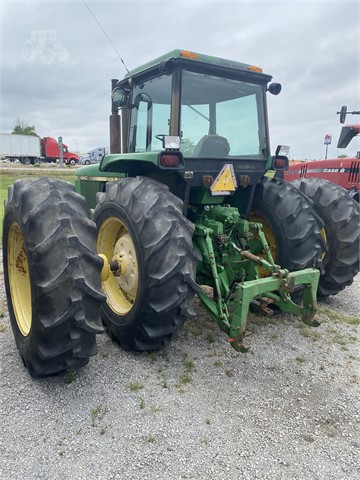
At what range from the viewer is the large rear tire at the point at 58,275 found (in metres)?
2.33

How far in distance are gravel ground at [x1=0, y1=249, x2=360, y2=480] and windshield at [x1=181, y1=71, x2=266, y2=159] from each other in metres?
1.84

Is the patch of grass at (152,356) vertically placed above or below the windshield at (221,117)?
below

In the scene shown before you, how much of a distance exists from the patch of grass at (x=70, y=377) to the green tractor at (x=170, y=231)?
0.20 m

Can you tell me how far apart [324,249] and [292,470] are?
2205 mm

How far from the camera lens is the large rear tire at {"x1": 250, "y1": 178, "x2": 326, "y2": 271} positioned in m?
3.76

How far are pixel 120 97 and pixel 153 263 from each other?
81.1 inches

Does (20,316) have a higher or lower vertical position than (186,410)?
higher

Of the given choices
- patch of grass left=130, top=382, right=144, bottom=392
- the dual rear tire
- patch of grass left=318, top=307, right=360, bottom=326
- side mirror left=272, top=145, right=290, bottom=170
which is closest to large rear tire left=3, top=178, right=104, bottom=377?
the dual rear tire

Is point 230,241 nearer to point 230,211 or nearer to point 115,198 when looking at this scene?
point 230,211

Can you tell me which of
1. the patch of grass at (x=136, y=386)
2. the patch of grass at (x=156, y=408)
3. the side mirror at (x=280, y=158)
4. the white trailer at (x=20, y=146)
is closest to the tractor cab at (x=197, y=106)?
the side mirror at (x=280, y=158)

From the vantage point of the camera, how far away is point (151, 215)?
2936 mm

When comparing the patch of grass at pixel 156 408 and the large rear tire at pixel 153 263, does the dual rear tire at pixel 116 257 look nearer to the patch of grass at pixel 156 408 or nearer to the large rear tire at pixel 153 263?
the large rear tire at pixel 153 263

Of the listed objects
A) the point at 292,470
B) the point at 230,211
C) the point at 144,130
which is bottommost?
the point at 292,470

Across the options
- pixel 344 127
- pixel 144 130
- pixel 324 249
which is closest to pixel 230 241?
pixel 324 249
